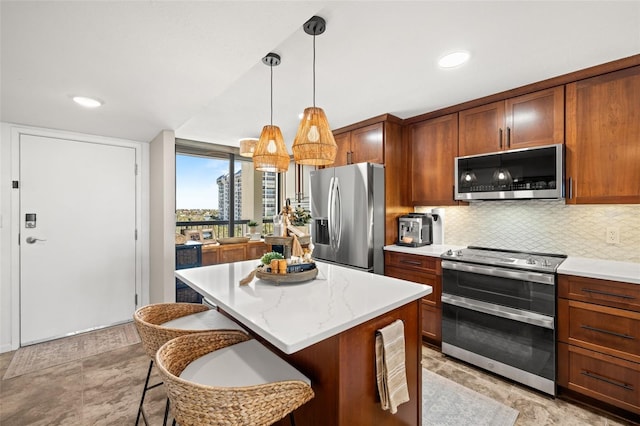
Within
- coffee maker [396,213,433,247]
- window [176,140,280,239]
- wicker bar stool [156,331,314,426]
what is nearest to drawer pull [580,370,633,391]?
coffee maker [396,213,433,247]

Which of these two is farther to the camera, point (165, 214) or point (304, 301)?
point (165, 214)

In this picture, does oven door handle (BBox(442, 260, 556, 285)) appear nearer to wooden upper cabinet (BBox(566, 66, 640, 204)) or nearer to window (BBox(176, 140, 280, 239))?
wooden upper cabinet (BBox(566, 66, 640, 204))

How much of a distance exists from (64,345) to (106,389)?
122 centimetres

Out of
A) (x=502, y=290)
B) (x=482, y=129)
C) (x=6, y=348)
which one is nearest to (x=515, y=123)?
(x=482, y=129)

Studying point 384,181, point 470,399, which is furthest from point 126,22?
point 470,399

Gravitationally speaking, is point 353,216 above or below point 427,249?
above

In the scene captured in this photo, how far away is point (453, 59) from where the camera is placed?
1973 mm

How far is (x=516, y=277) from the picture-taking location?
2197 mm

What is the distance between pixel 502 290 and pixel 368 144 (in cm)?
198

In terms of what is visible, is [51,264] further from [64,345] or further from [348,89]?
[348,89]

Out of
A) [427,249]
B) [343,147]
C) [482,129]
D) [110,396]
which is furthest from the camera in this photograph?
[343,147]

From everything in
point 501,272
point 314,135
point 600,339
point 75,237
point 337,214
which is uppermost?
point 314,135

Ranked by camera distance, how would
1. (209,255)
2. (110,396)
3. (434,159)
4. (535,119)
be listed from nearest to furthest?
(110,396) < (535,119) < (434,159) < (209,255)

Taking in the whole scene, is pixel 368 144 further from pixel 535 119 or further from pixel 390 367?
pixel 390 367
